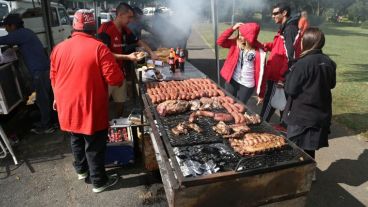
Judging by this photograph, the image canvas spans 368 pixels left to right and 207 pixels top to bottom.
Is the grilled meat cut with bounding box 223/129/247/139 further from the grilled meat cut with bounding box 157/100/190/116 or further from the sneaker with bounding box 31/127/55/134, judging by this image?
the sneaker with bounding box 31/127/55/134

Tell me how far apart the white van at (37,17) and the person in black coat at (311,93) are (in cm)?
827

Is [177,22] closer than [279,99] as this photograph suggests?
No

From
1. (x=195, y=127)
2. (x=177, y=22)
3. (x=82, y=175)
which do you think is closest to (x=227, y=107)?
(x=195, y=127)

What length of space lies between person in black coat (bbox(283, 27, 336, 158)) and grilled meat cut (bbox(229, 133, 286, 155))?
73cm

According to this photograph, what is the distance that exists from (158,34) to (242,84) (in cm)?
679

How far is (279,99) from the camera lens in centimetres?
548

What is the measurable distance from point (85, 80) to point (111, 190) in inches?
67.9

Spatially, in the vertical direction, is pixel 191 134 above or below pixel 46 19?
below

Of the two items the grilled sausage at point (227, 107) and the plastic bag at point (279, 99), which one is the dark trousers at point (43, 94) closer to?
the grilled sausage at point (227, 107)

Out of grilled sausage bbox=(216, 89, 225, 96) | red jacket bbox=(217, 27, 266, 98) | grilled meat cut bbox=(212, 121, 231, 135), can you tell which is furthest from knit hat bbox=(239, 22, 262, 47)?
grilled meat cut bbox=(212, 121, 231, 135)

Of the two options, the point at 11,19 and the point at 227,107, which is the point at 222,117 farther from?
the point at 11,19

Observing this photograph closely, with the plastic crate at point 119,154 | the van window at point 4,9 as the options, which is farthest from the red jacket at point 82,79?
the van window at point 4,9

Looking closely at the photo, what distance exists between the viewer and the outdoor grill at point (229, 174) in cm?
249

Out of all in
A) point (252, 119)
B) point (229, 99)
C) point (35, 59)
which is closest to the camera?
point (252, 119)
